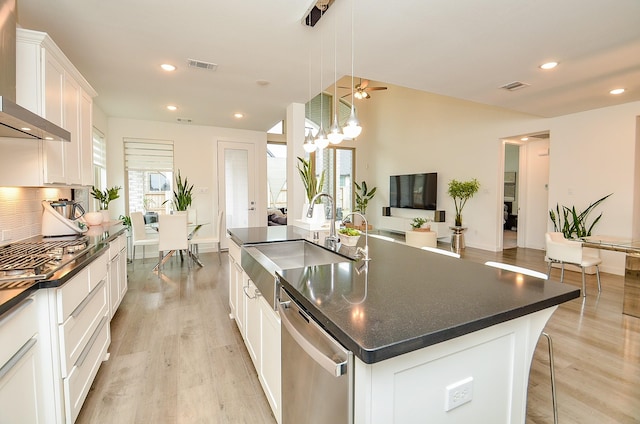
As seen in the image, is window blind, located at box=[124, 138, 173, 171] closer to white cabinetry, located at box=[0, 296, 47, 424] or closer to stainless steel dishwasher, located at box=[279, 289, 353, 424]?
white cabinetry, located at box=[0, 296, 47, 424]

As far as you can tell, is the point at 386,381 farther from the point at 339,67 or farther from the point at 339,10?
the point at 339,67

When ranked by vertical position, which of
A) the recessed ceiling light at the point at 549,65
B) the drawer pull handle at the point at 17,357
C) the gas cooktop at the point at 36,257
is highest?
the recessed ceiling light at the point at 549,65

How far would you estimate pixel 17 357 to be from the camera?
45.5 inches

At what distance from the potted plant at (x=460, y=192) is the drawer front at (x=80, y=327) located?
639 cm

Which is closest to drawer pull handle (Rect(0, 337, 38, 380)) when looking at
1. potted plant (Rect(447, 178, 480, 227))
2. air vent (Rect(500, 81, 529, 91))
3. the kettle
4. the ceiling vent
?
→ the kettle

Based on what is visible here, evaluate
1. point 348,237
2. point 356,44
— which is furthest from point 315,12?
point 348,237

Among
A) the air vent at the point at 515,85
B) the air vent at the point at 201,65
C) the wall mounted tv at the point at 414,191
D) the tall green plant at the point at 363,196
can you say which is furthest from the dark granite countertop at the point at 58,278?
the tall green plant at the point at 363,196

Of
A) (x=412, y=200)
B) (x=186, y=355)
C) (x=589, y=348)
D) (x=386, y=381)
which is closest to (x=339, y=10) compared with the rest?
(x=386, y=381)

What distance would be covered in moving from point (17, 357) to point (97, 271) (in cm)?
95

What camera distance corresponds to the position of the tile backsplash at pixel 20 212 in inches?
83.3

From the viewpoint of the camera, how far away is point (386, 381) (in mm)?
821

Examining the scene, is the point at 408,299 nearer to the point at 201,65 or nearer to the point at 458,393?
the point at 458,393

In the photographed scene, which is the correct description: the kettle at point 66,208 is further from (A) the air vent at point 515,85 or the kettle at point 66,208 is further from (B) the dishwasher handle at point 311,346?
(A) the air vent at point 515,85

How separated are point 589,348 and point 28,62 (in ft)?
14.6
